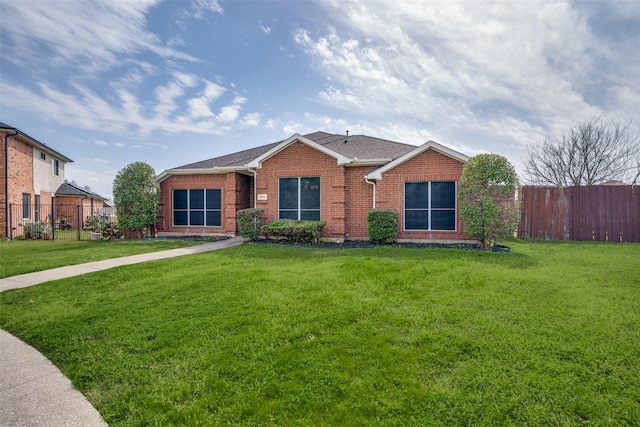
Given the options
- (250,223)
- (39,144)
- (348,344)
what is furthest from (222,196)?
(39,144)

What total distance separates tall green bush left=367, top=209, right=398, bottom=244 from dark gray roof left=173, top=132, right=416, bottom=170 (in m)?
2.85

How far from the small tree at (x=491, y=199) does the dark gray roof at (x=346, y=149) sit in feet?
12.3

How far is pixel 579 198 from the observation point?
12906 mm

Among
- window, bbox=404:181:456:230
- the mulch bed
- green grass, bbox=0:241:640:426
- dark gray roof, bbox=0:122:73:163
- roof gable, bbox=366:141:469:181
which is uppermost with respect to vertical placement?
dark gray roof, bbox=0:122:73:163

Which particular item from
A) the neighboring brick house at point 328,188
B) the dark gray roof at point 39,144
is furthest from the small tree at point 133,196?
the dark gray roof at point 39,144

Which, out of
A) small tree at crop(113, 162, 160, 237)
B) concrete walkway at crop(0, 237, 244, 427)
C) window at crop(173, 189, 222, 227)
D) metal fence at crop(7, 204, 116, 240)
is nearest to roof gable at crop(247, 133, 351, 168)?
window at crop(173, 189, 222, 227)

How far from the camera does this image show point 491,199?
32.3 ft

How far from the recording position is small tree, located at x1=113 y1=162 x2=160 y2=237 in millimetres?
14578

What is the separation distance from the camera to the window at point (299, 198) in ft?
42.5

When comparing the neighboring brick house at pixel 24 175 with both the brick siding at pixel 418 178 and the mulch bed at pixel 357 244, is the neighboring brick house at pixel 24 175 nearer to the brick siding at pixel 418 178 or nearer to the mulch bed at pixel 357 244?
the mulch bed at pixel 357 244

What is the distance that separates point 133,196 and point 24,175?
11371mm

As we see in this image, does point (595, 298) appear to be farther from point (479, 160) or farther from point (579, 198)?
point (579, 198)

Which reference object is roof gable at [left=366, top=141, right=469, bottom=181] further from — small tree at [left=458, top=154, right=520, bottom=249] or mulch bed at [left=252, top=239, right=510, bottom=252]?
mulch bed at [left=252, top=239, right=510, bottom=252]

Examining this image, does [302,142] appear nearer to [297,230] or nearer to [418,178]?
[297,230]
